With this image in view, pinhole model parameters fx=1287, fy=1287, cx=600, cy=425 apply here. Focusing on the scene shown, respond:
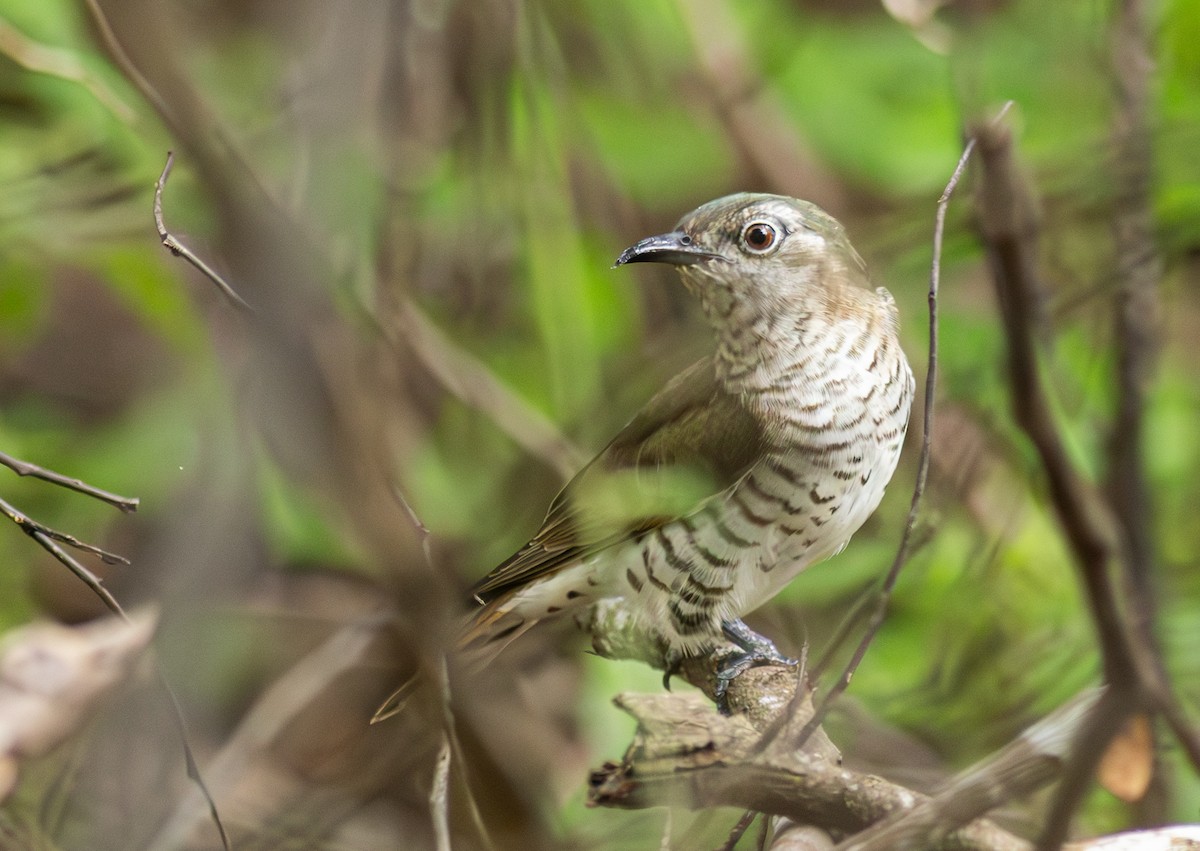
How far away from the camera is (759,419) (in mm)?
1281

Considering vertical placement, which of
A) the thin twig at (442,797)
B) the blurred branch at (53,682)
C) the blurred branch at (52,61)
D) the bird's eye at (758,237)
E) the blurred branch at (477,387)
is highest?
the blurred branch at (52,61)

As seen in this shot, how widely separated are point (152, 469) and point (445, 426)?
93cm

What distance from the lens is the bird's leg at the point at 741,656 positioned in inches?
56.3

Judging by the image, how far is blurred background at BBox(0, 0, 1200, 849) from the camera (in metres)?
1.30

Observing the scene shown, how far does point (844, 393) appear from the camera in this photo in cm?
126

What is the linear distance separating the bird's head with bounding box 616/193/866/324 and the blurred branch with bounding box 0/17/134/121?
1.07m

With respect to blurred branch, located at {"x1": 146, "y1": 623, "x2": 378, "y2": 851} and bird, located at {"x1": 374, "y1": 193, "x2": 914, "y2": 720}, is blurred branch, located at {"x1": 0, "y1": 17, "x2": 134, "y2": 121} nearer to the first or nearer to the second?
blurred branch, located at {"x1": 146, "y1": 623, "x2": 378, "y2": 851}

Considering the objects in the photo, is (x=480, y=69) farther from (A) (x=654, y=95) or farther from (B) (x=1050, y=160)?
(B) (x=1050, y=160)

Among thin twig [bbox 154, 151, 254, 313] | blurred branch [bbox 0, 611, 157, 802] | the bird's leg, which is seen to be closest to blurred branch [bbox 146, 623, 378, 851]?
blurred branch [bbox 0, 611, 157, 802]

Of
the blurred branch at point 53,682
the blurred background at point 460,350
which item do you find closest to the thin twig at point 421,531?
the blurred background at point 460,350


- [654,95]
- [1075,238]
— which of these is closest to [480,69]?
[654,95]

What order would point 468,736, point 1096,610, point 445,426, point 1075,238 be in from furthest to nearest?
point 1075,238
point 445,426
point 468,736
point 1096,610

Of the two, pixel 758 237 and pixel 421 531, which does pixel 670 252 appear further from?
pixel 421 531

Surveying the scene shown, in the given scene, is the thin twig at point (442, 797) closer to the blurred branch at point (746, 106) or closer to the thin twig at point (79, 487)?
the thin twig at point (79, 487)
